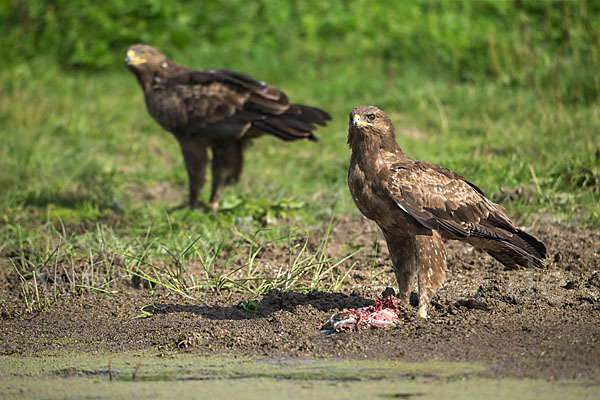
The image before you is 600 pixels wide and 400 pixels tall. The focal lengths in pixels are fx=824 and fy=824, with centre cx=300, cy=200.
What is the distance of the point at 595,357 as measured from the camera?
3.90 meters

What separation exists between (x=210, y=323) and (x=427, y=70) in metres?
7.51

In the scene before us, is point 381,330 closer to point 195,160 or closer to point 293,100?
point 195,160

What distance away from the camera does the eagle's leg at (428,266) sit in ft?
15.6

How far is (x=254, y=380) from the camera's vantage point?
152 inches

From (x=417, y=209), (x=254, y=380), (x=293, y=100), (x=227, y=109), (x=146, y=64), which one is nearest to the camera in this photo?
(x=254, y=380)

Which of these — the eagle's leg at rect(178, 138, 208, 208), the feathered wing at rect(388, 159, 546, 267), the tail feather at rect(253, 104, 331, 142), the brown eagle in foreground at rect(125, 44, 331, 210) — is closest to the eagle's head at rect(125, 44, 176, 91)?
the brown eagle in foreground at rect(125, 44, 331, 210)

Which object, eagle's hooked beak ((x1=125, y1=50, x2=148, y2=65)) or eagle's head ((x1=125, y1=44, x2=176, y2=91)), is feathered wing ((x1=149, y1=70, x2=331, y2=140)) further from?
eagle's hooked beak ((x1=125, y1=50, x2=148, y2=65))

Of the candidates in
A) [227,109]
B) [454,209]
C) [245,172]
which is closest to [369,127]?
[454,209]

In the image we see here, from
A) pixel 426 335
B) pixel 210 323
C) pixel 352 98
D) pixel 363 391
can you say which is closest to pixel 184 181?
pixel 352 98

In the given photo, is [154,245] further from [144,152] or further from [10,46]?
[10,46]

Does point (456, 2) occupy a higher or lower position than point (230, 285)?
higher

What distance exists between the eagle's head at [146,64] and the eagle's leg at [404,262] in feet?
12.8

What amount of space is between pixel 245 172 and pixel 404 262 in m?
4.04

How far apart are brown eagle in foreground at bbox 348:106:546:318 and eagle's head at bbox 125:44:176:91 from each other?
370 centimetres
